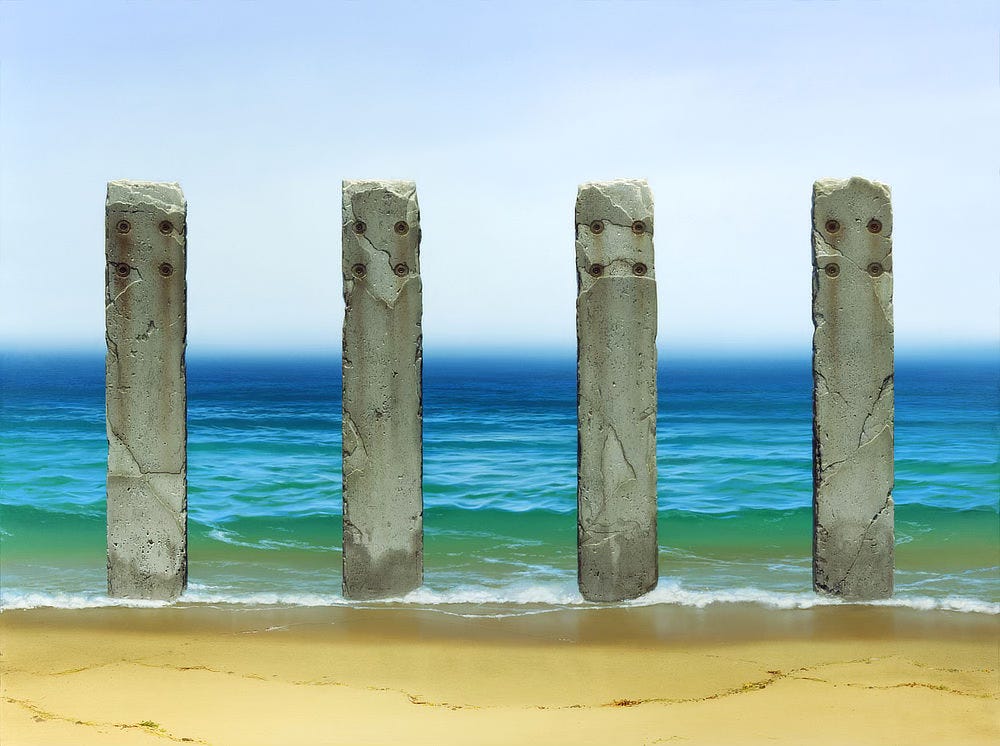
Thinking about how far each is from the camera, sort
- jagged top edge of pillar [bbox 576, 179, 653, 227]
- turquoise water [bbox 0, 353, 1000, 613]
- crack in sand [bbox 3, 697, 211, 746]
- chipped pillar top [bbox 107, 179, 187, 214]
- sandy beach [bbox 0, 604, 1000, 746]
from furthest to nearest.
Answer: turquoise water [bbox 0, 353, 1000, 613], chipped pillar top [bbox 107, 179, 187, 214], jagged top edge of pillar [bbox 576, 179, 653, 227], sandy beach [bbox 0, 604, 1000, 746], crack in sand [bbox 3, 697, 211, 746]

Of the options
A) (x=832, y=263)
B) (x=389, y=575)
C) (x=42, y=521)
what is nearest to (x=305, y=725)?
(x=389, y=575)

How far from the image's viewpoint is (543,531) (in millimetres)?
10852

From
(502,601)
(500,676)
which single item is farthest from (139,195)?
(500,676)

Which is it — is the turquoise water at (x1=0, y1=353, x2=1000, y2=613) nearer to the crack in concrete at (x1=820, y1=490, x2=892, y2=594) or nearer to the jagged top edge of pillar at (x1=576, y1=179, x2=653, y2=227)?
the crack in concrete at (x1=820, y1=490, x2=892, y2=594)

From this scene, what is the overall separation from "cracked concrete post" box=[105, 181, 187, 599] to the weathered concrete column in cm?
101

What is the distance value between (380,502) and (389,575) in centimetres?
44

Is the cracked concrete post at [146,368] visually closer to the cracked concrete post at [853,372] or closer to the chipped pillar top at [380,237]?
the chipped pillar top at [380,237]

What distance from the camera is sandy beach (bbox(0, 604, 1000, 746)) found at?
15.2 ft

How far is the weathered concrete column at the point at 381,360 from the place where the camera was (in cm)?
607

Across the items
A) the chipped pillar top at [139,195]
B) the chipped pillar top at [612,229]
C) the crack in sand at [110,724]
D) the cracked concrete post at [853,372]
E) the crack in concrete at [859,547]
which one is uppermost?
the chipped pillar top at [139,195]

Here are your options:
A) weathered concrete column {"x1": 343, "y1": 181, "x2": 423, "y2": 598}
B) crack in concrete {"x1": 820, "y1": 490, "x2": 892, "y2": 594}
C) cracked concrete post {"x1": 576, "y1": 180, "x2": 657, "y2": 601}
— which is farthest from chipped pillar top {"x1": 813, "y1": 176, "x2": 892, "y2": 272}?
weathered concrete column {"x1": 343, "y1": 181, "x2": 423, "y2": 598}

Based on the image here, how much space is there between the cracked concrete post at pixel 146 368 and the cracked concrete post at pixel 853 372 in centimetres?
372

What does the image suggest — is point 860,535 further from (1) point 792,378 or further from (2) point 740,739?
(1) point 792,378

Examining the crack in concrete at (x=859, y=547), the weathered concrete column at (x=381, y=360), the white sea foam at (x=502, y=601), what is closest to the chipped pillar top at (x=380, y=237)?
the weathered concrete column at (x=381, y=360)
